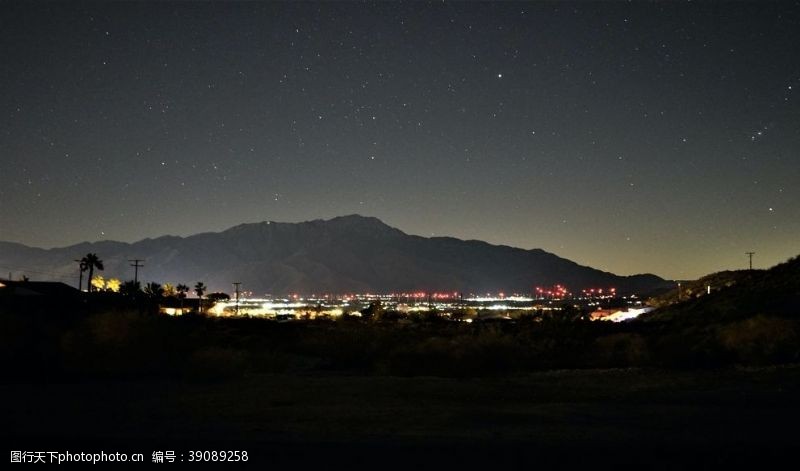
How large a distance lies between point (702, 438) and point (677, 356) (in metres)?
13.0

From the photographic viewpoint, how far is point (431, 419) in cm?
1347

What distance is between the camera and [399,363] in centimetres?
2456

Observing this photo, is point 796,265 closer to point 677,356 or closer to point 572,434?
point 677,356

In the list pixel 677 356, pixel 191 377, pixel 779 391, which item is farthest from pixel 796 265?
pixel 191 377

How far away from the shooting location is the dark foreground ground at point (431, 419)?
1022cm

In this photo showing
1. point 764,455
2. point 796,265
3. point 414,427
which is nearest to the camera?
point 764,455

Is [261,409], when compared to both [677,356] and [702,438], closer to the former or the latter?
[702,438]

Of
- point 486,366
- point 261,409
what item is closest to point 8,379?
point 261,409

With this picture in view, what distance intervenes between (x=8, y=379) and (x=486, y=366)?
1402 cm

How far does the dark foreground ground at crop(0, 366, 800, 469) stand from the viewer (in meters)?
10.2

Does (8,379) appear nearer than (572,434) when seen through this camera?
No

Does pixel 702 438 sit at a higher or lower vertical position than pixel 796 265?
lower

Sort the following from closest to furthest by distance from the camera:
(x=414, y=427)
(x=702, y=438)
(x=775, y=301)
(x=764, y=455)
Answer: (x=764, y=455)
(x=702, y=438)
(x=414, y=427)
(x=775, y=301)

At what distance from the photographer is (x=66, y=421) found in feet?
43.8
